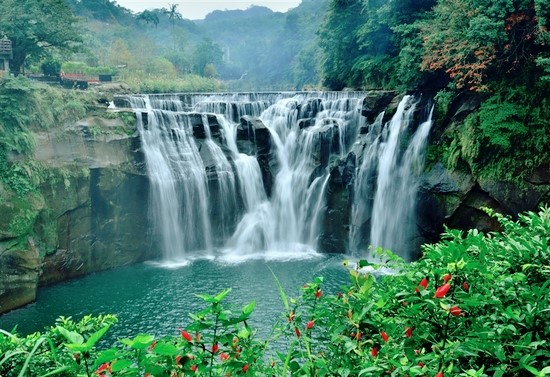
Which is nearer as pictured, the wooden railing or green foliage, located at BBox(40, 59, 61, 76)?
the wooden railing

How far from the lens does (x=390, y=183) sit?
47.1 ft

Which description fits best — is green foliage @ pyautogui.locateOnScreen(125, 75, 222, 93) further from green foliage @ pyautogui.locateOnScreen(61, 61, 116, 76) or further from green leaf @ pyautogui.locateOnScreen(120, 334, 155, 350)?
green leaf @ pyautogui.locateOnScreen(120, 334, 155, 350)

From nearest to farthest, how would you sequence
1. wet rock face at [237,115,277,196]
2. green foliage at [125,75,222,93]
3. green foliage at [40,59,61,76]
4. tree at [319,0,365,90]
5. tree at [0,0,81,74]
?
tree at [0,0,81,74], wet rock face at [237,115,277,196], green foliage at [40,59,61,76], tree at [319,0,365,90], green foliage at [125,75,222,93]

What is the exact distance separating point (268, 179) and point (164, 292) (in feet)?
22.6

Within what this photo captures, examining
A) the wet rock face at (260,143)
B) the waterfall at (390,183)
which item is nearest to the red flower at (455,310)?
the waterfall at (390,183)

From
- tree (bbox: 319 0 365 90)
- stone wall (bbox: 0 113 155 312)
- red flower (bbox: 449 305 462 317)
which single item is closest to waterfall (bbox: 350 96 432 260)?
stone wall (bbox: 0 113 155 312)

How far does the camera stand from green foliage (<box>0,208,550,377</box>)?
2.00 meters

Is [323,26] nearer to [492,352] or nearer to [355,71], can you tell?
[355,71]

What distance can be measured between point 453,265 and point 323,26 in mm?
24060

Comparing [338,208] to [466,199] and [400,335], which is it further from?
[400,335]

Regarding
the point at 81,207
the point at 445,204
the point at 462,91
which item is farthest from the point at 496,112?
the point at 81,207

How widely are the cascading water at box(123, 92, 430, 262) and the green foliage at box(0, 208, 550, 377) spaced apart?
11.8 m

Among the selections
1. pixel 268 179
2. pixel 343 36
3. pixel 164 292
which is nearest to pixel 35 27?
pixel 268 179

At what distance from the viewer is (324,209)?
15.9 m
